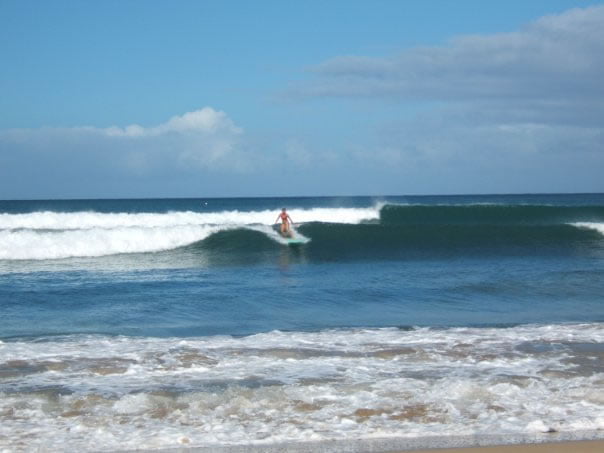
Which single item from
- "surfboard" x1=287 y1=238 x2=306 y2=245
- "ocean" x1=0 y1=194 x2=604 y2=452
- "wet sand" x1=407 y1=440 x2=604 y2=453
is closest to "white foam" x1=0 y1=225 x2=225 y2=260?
"ocean" x1=0 y1=194 x2=604 y2=452

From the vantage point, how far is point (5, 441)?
16.8 ft

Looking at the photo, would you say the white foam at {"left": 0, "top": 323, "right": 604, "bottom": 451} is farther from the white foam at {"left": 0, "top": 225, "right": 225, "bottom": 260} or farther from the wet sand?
the white foam at {"left": 0, "top": 225, "right": 225, "bottom": 260}

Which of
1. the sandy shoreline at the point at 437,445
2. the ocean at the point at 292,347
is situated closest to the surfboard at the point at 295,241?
the ocean at the point at 292,347

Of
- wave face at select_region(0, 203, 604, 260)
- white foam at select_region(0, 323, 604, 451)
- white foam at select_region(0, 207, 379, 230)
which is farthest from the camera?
white foam at select_region(0, 207, 379, 230)

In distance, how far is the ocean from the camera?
18.1ft

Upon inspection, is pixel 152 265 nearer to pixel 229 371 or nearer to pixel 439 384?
pixel 229 371

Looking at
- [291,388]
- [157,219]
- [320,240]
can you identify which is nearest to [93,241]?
[320,240]

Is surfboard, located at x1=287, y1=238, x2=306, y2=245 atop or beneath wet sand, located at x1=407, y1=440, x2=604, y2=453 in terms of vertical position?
atop

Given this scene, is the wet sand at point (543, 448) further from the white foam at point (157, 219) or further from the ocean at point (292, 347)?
the white foam at point (157, 219)

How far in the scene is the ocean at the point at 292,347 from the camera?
18.1 feet

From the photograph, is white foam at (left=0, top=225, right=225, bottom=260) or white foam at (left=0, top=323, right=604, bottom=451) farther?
white foam at (left=0, top=225, right=225, bottom=260)

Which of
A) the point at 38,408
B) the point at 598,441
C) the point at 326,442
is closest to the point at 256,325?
the point at 38,408

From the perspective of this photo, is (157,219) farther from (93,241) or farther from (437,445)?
(437,445)

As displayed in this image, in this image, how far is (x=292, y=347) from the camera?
853cm
